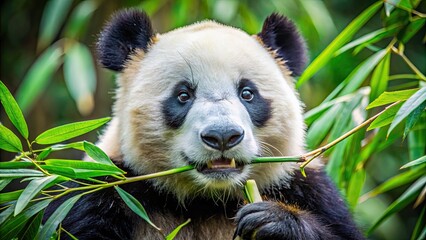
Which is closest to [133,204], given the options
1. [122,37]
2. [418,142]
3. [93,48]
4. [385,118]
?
[385,118]

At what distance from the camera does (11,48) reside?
8.23 metres

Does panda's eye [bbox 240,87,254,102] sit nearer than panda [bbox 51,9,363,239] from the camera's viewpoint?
No

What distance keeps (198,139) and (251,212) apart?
36cm

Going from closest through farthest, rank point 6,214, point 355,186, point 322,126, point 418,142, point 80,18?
1. point 6,214
2. point 418,142
3. point 322,126
4. point 355,186
5. point 80,18

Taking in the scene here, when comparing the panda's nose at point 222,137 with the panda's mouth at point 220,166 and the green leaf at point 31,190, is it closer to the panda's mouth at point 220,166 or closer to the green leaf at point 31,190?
the panda's mouth at point 220,166

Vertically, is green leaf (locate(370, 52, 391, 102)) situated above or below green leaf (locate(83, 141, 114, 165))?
above

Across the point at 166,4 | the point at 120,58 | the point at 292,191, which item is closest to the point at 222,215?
the point at 292,191

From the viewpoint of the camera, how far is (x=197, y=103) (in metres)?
3.07

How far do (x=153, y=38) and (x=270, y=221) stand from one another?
3.97 ft

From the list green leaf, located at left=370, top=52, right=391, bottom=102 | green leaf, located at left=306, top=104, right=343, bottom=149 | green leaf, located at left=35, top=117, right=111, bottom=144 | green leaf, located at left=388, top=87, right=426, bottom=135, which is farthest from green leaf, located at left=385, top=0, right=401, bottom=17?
green leaf, located at left=35, top=117, right=111, bottom=144

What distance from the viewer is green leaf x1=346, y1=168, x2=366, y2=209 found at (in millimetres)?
3934

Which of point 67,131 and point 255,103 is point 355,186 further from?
point 67,131

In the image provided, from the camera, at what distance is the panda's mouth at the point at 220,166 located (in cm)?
292

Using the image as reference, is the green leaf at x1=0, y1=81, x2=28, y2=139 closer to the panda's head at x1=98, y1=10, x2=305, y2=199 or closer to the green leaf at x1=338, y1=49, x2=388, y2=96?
the panda's head at x1=98, y1=10, x2=305, y2=199
